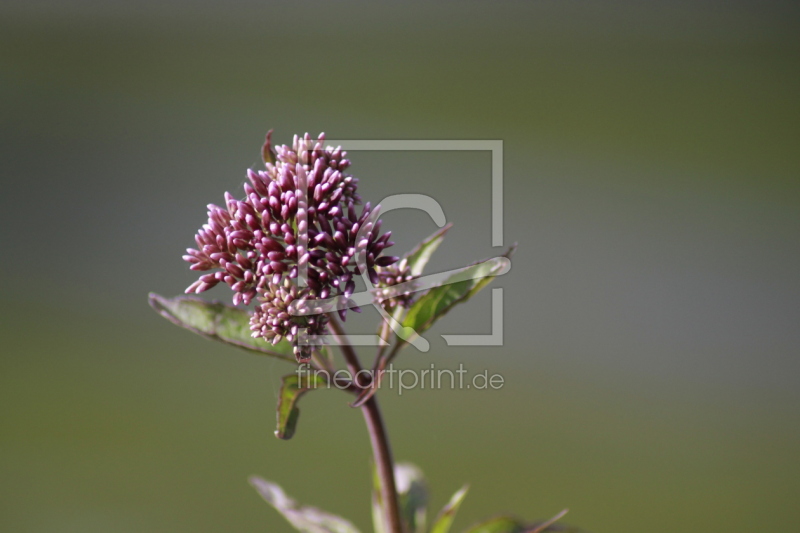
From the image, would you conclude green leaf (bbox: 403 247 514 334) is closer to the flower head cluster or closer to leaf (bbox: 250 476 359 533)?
the flower head cluster

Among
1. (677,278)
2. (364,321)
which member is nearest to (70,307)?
(364,321)

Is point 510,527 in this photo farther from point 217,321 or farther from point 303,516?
point 217,321

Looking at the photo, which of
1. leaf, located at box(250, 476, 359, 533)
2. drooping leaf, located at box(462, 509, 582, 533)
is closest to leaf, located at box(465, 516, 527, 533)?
drooping leaf, located at box(462, 509, 582, 533)

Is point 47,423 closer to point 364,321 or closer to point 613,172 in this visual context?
point 364,321

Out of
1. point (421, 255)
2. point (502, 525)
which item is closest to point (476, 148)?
point (421, 255)

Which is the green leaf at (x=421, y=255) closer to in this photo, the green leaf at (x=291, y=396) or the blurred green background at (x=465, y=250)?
the green leaf at (x=291, y=396)

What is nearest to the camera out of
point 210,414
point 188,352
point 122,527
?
point 122,527

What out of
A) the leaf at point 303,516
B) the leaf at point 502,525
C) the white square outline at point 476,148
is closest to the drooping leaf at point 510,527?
the leaf at point 502,525
